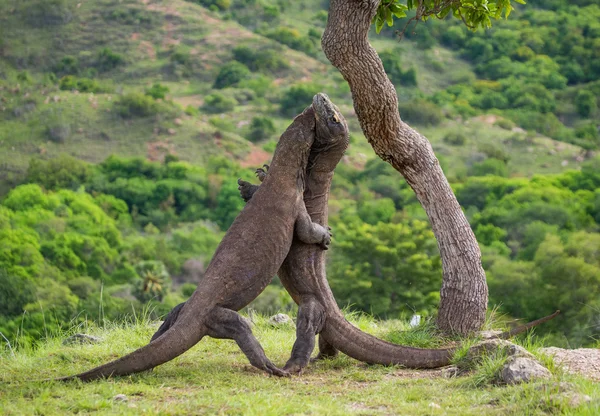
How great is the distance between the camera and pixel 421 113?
3654 inches

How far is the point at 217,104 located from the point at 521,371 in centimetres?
9229

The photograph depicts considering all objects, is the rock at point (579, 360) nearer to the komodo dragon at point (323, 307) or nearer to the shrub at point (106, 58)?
the komodo dragon at point (323, 307)

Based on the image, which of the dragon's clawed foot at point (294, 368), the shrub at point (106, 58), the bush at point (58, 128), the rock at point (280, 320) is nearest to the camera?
the dragon's clawed foot at point (294, 368)

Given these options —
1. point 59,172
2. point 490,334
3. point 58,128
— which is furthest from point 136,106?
point 490,334

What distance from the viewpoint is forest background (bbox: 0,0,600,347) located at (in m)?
48.1

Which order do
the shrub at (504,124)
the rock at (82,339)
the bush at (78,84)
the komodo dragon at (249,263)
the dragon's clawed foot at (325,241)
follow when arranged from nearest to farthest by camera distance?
the komodo dragon at (249,263) < the dragon's clawed foot at (325,241) < the rock at (82,339) < the bush at (78,84) < the shrub at (504,124)

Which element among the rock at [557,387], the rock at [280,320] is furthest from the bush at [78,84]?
the rock at [557,387]

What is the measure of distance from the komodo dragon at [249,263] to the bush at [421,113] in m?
84.8

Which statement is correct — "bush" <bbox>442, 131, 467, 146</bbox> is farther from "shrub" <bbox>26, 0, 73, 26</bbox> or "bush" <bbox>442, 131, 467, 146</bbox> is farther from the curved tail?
the curved tail

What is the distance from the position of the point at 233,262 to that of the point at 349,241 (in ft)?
134

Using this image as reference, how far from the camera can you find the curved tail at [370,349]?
319 inches

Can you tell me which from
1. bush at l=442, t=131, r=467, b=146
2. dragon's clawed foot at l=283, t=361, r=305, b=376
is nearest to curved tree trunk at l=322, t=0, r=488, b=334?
dragon's clawed foot at l=283, t=361, r=305, b=376

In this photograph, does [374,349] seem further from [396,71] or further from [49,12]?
[396,71]

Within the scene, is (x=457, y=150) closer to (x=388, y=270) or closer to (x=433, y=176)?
(x=388, y=270)
